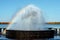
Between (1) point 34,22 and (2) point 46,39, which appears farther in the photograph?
(1) point 34,22

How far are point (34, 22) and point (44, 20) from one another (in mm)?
629

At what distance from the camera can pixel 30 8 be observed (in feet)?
31.9

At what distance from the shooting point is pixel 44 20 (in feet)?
31.5

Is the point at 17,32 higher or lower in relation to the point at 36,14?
lower

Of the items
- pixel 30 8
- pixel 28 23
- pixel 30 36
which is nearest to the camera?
pixel 30 36

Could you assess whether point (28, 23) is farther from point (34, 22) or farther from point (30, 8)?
point (30, 8)

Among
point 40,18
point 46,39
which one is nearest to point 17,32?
point 46,39

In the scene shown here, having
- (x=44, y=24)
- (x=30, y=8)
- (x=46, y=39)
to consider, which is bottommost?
(x=46, y=39)

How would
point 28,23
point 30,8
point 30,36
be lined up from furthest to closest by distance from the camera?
point 30,8 < point 28,23 < point 30,36

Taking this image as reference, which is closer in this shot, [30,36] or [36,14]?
[30,36]

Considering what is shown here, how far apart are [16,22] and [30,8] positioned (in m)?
1.05

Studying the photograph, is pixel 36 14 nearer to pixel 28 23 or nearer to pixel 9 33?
pixel 28 23

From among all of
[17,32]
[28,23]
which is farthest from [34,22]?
[17,32]

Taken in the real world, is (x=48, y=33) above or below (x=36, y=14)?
below
